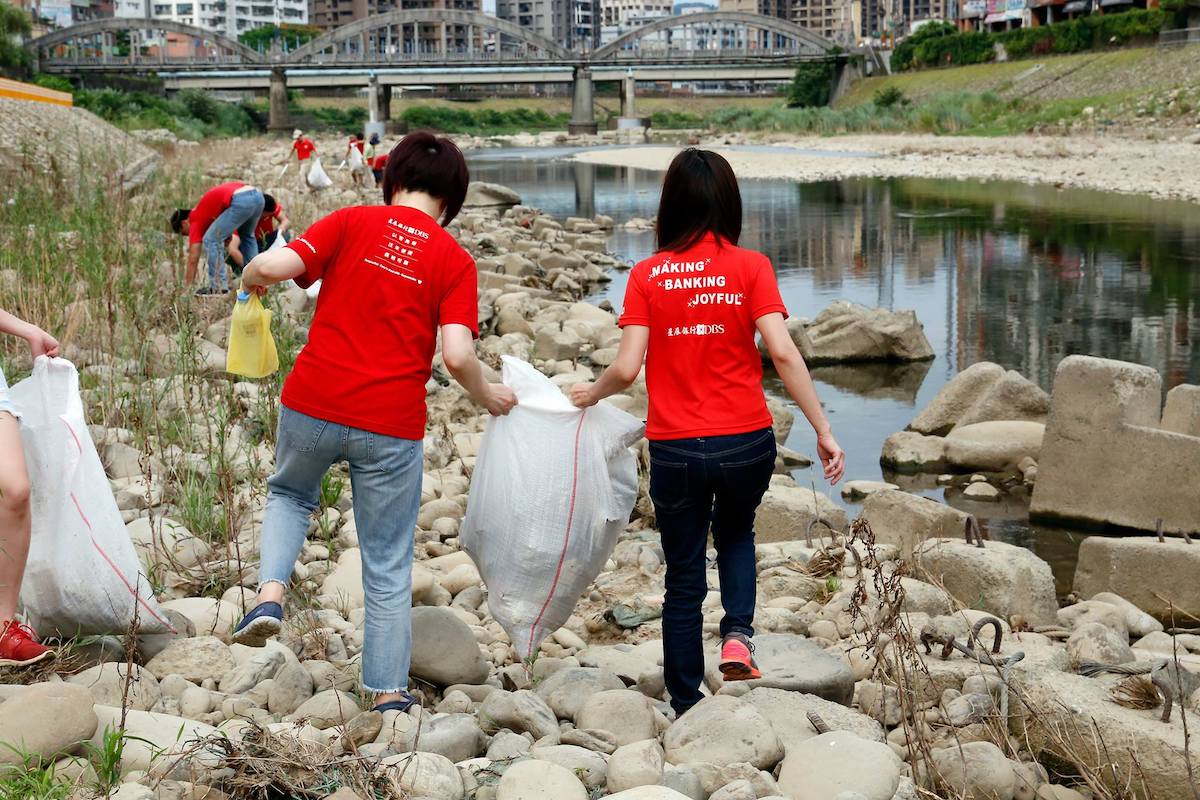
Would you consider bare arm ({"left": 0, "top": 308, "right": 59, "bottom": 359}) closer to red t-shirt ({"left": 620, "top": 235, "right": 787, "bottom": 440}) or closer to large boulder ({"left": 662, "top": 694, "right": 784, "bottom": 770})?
red t-shirt ({"left": 620, "top": 235, "right": 787, "bottom": 440})

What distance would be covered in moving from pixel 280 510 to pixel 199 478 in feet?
6.76

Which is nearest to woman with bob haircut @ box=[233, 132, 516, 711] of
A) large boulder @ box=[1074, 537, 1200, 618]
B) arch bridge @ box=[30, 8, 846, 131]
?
large boulder @ box=[1074, 537, 1200, 618]

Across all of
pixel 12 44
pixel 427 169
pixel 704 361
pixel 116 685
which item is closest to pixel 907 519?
pixel 704 361

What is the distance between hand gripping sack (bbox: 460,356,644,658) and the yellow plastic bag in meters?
0.88

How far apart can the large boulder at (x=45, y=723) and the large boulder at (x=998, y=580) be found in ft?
10.6

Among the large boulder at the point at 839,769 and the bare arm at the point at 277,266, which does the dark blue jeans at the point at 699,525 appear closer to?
the large boulder at the point at 839,769

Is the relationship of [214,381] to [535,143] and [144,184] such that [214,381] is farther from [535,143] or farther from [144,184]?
[535,143]

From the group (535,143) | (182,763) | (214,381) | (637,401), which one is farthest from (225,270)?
(535,143)

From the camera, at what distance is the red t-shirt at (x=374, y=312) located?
12.2ft

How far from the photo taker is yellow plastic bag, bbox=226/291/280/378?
14.6 feet

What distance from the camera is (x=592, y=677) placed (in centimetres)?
406

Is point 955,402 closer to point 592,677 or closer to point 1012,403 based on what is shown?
point 1012,403

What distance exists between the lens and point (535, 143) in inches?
3410

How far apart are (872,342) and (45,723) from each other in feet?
31.4
